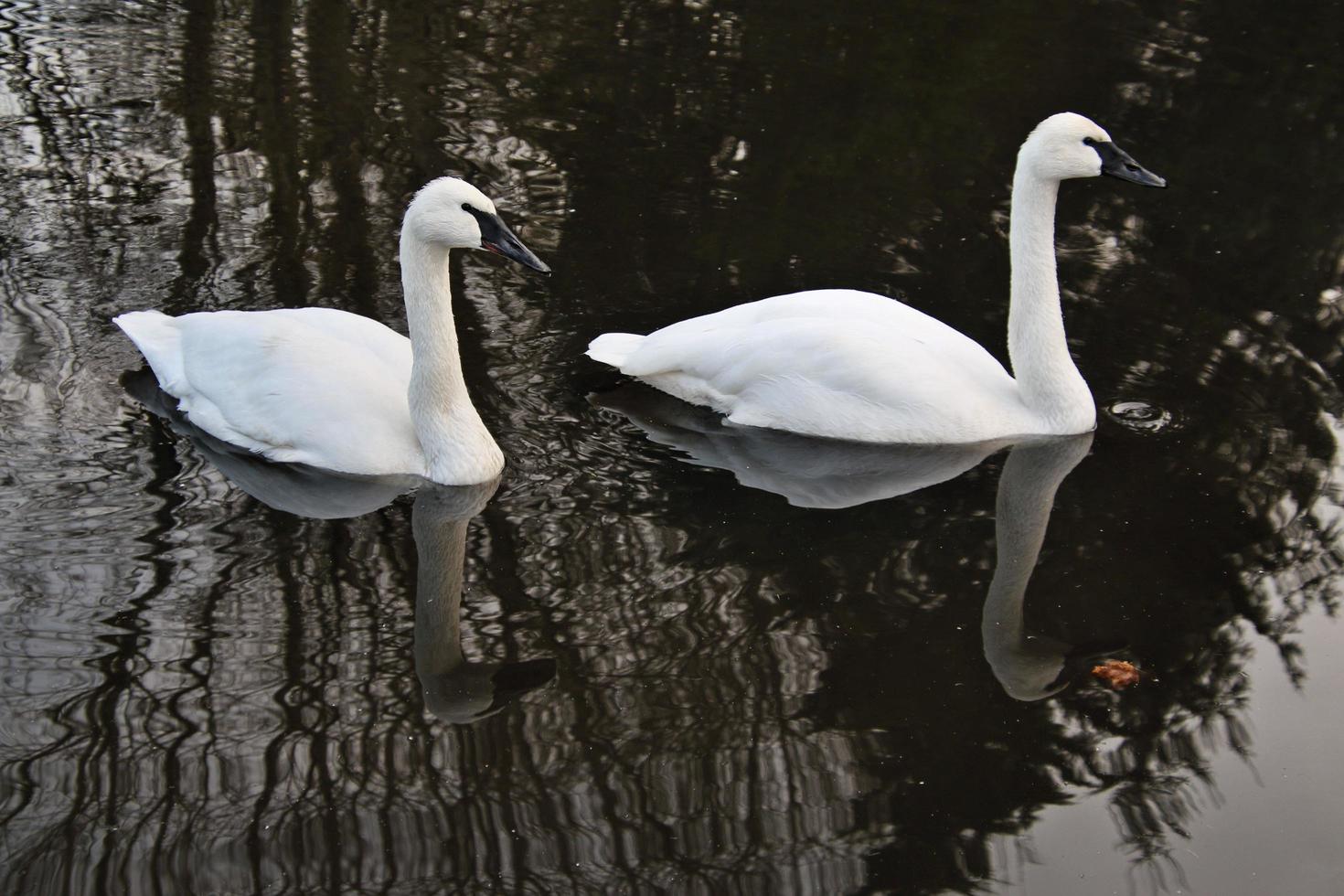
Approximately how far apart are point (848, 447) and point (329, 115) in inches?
203

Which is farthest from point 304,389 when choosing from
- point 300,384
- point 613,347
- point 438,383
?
point 613,347

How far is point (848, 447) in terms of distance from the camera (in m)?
7.77

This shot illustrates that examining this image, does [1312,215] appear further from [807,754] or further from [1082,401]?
[807,754]

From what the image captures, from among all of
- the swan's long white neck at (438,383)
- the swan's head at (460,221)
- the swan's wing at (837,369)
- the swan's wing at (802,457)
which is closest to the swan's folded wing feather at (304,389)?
the swan's long white neck at (438,383)

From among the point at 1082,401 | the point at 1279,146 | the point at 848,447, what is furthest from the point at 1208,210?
the point at 848,447

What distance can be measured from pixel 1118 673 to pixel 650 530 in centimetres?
201

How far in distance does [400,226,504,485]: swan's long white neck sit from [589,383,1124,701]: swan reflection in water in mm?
1076

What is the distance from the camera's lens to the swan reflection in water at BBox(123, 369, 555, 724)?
5629 mm

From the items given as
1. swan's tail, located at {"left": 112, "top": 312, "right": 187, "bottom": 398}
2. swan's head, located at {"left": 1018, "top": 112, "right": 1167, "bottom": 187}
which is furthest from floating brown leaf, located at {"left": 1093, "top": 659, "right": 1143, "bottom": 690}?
swan's tail, located at {"left": 112, "top": 312, "right": 187, "bottom": 398}

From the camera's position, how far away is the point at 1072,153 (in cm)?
764

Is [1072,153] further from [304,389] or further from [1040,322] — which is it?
[304,389]

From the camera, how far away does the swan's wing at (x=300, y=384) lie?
707 centimetres

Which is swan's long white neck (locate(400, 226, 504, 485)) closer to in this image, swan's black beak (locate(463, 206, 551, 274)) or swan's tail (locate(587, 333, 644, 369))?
swan's black beak (locate(463, 206, 551, 274))

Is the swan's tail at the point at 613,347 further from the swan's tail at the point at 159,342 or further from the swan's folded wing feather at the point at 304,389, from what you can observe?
the swan's tail at the point at 159,342
